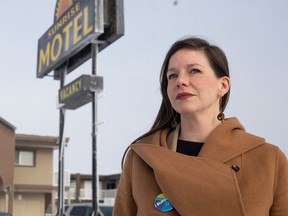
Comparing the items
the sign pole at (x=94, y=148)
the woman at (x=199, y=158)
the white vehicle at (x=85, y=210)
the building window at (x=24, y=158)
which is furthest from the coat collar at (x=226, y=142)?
the building window at (x=24, y=158)

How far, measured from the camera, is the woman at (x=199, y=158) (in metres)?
1.92

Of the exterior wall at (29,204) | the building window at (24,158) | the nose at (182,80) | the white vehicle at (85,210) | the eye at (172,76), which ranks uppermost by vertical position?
the building window at (24,158)

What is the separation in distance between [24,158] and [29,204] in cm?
316

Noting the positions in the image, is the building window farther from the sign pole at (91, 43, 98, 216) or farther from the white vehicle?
the sign pole at (91, 43, 98, 216)

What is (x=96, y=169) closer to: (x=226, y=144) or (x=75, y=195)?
(x=226, y=144)

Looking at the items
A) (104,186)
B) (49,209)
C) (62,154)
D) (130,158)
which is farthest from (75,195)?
(130,158)

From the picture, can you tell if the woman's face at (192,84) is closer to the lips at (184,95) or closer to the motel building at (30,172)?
the lips at (184,95)

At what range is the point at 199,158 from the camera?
2008mm

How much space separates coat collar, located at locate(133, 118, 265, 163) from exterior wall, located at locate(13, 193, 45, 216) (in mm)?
30845

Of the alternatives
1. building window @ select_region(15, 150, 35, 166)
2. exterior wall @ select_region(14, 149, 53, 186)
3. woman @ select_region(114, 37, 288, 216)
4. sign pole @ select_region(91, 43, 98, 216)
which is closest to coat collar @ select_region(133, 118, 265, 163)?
woman @ select_region(114, 37, 288, 216)

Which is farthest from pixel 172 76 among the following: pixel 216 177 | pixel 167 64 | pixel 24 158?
pixel 24 158

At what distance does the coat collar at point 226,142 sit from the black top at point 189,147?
3 cm

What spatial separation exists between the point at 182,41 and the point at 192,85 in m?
0.25

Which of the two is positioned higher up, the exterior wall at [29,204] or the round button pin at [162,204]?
the round button pin at [162,204]
